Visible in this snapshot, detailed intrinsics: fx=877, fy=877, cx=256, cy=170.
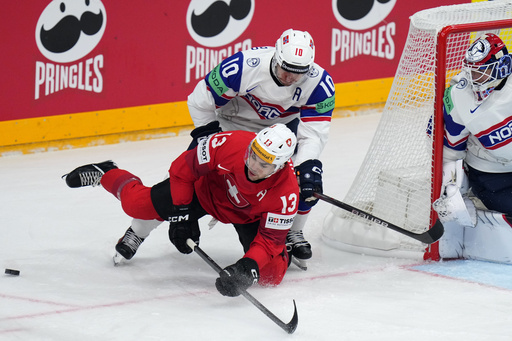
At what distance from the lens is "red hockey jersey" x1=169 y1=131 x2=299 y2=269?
12.2 ft

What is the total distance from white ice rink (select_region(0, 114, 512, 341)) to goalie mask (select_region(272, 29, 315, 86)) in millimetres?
949

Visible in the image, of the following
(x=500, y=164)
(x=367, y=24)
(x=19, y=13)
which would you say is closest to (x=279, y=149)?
(x=500, y=164)

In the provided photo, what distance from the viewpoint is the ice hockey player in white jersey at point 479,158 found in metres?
4.06

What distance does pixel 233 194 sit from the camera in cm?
390

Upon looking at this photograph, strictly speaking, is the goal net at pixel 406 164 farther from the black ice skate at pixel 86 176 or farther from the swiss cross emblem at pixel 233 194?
the black ice skate at pixel 86 176

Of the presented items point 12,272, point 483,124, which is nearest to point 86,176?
point 12,272

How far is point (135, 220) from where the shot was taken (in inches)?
166

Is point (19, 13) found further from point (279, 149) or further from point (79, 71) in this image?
point (279, 149)

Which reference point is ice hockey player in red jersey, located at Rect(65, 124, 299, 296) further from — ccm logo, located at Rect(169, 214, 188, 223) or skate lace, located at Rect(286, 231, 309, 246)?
skate lace, located at Rect(286, 231, 309, 246)

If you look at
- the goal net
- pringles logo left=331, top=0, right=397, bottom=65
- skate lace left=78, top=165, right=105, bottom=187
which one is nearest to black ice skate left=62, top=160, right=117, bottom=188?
skate lace left=78, top=165, right=105, bottom=187

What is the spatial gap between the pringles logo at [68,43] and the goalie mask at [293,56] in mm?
2667

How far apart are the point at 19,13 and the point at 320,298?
136 inches

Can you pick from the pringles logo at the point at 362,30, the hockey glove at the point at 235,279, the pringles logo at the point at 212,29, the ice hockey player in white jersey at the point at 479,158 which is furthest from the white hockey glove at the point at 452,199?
the pringles logo at the point at 362,30

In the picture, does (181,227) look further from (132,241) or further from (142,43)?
(142,43)
